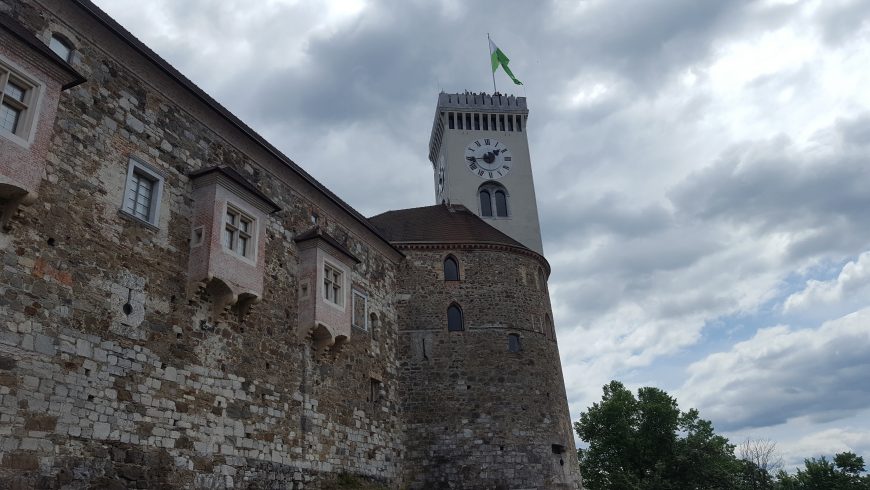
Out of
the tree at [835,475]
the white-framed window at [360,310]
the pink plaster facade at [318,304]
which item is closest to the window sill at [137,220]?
the pink plaster facade at [318,304]

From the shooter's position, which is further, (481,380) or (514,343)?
(514,343)

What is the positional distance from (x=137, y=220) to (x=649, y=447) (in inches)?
1216

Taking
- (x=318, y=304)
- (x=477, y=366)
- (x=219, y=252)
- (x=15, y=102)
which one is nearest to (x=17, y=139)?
(x=15, y=102)

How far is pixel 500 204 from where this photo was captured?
3541cm

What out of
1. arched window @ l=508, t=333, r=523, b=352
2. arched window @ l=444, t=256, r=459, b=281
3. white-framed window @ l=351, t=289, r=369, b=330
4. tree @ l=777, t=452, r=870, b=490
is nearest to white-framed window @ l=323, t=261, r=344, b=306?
white-framed window @ l=351, t=289, r=369, b=330

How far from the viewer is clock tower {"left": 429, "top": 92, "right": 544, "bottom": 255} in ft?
114

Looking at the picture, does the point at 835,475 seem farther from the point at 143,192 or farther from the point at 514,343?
the point at 143,192

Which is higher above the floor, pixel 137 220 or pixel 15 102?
pixel 15 102

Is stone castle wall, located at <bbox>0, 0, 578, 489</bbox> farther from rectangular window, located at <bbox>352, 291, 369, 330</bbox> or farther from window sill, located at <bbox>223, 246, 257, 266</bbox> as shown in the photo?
window sill, located at <bbox>223, 246, 257, 266</bbox>

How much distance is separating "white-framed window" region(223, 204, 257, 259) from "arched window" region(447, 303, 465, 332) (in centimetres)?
1093

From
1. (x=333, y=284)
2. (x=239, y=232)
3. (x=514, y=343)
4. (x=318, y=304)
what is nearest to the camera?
(x=239, y=232)

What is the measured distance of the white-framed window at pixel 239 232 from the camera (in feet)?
50.4

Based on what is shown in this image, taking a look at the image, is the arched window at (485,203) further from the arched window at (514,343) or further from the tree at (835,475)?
the tree at (835,475)

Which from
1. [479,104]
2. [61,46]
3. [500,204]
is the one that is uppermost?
[479,104]
